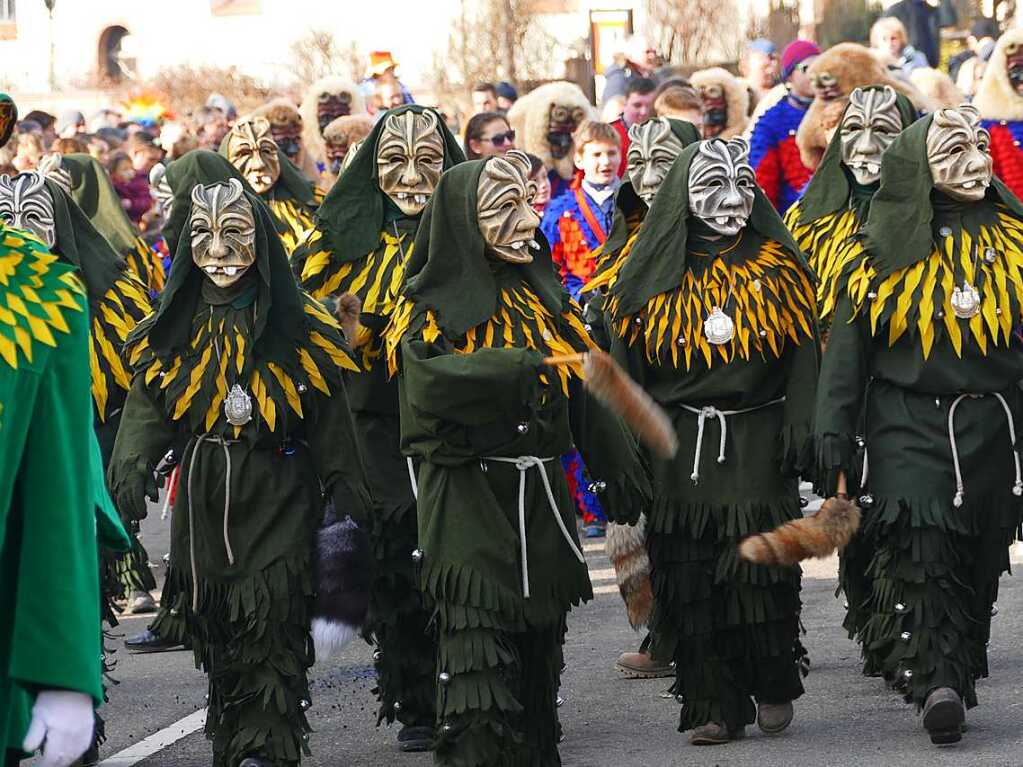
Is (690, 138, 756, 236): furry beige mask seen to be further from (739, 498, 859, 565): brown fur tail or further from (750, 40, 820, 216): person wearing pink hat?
(750, 40, 820, 216): person wearing pink hat

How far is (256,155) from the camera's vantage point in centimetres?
1089

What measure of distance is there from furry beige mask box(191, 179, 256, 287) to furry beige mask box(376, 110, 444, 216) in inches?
40.0

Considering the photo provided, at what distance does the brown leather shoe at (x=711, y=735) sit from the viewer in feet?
24.7

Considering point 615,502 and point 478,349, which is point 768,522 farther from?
point 478,349

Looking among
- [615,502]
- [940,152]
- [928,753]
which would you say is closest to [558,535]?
[615,502]

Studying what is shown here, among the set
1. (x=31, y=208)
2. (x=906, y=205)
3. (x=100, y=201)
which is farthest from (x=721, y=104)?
(x=906, y=205)

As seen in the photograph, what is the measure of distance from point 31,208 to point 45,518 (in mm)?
4774

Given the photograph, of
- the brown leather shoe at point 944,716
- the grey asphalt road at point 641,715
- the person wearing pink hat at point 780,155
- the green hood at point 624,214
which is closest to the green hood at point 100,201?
the grey asphalt road at point 641,715

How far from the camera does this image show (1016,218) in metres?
7.66

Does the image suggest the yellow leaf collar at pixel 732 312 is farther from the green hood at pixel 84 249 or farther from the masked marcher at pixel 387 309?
the green hood at pixel 84 249

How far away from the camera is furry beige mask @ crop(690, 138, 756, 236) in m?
7.64

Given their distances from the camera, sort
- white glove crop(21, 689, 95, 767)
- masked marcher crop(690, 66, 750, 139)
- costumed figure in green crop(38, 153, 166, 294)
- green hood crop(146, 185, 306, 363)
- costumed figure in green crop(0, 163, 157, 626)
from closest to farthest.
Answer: white glove crop(21, 689, 95, 767) → green hood crop(146, 185, 306, 363) → costumed figure in green crop(0, 163, 157, 626) → costumed figure in green crop(38, 153, 166, 294) → masked marcher crop(690, 66, 750, 139)

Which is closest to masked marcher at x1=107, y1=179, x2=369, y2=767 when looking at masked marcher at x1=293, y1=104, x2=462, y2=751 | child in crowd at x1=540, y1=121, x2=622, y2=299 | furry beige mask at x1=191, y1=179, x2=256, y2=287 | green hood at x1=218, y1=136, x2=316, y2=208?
furry beige mask at x1=191, y1=179, x2=256, y2=287

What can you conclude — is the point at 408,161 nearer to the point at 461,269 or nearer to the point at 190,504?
the point at 461,269
